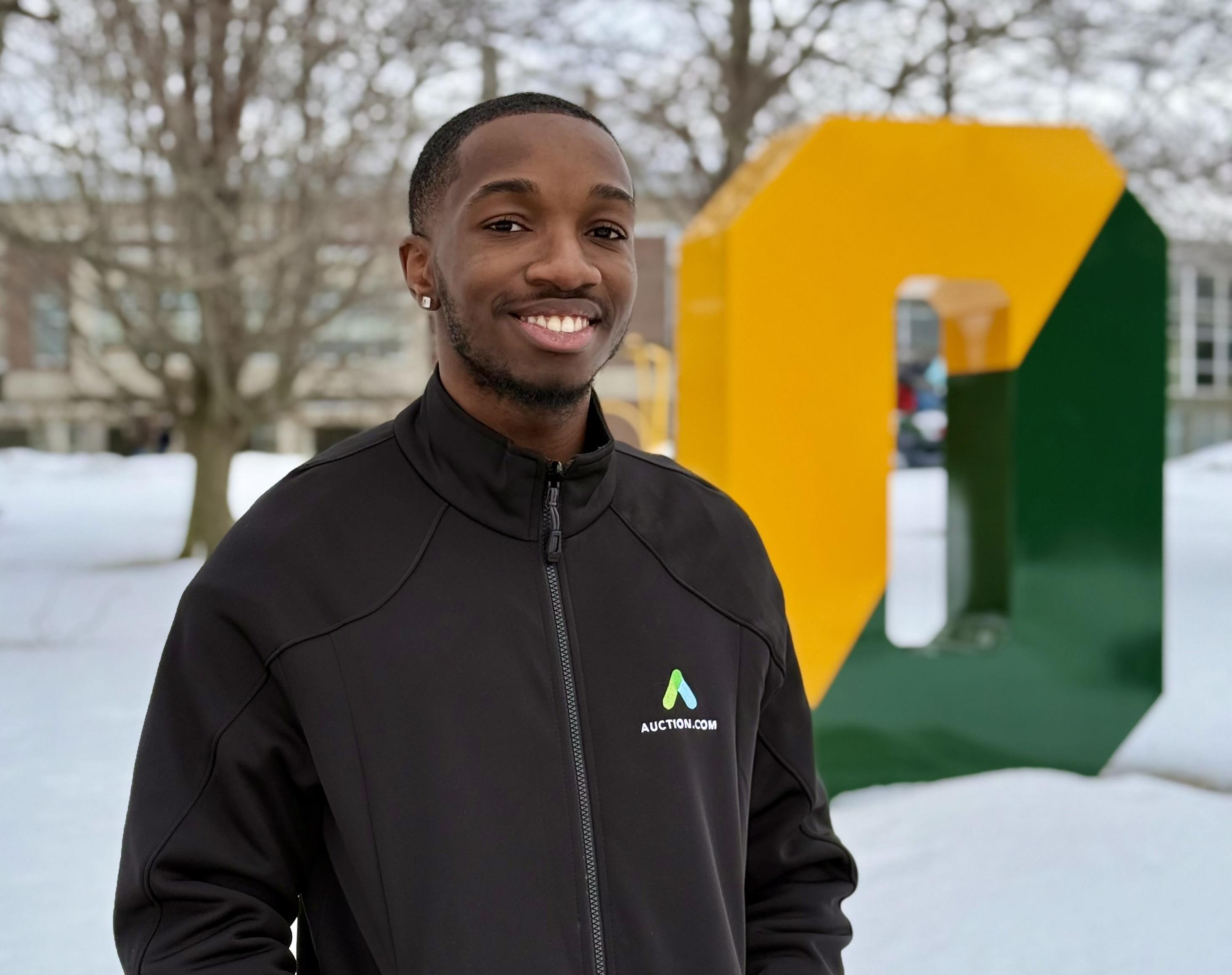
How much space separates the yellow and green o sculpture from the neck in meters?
2.73

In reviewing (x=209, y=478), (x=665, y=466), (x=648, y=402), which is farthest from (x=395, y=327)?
(x=665, y=466)

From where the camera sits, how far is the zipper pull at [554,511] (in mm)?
1339

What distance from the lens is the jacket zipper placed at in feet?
4.04

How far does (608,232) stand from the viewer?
4.50ft

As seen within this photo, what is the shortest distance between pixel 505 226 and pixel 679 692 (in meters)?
0.53

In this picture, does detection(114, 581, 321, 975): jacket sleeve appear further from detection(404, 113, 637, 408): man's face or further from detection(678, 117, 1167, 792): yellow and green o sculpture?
detection(678, 117, 1167, 792): yellow and green o sculpture

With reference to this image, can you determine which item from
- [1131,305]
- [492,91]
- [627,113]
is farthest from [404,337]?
[1131,305]

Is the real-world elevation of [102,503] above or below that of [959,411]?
below

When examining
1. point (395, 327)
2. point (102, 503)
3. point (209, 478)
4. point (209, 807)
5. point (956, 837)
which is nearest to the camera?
point (209, 807)

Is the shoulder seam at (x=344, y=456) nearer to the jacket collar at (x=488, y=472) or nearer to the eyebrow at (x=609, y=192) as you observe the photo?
the jacket collar at (x=488, y=472)

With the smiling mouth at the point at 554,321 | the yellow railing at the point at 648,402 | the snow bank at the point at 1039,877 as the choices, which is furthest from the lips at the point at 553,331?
the yellow railing at the point at 648,402

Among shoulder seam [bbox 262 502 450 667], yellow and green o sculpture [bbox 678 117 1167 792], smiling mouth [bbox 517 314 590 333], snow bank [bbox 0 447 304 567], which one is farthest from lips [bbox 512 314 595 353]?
snow bank [bbox 0 447 304 567]

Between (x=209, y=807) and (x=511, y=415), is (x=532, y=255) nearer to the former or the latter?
(x=511, y=415)

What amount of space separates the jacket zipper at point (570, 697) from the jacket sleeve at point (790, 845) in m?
0.29
